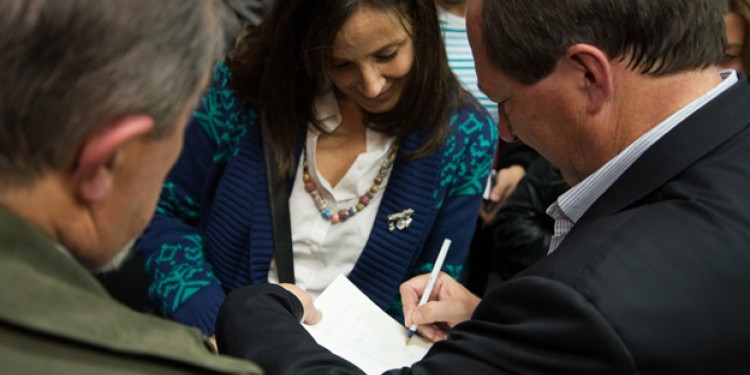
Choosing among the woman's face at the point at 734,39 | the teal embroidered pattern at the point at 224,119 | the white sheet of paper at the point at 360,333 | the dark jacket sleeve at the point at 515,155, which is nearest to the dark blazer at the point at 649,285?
the white sheet of paper at the point at 360,333

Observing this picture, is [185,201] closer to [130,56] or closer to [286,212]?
[286,212]

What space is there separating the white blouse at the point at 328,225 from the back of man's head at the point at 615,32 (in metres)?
0.62

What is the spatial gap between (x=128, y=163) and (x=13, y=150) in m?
0.11

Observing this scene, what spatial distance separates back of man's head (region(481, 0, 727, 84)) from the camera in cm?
117

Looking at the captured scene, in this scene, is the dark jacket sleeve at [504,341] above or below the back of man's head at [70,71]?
below

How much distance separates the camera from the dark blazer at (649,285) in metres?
0.99

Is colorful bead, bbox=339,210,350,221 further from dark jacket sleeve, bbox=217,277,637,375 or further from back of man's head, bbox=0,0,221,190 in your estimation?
back of man's head, bbox=0,0,221,190

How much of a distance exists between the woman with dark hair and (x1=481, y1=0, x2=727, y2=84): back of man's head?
50 centimetres

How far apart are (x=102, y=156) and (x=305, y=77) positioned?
1.15 m

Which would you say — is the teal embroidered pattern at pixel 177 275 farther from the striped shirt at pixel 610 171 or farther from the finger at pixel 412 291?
the striped shirt at pixel 610 171

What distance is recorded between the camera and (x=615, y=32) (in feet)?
3.85

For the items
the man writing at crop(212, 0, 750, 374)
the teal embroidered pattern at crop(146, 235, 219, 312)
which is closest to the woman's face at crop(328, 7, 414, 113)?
the man writing at crop(212, 0, 750, 374)

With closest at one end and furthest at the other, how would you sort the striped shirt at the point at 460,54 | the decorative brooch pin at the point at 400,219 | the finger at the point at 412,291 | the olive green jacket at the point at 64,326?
1. the olive green jacket at the point at 64,326
2. the finger at the point at 412,291
3. the decorative brooch pin at the point at 400,219
4. the striped shirt at the point at 460,54

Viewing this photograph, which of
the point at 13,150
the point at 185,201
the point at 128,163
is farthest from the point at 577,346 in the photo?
the point at 185,201
